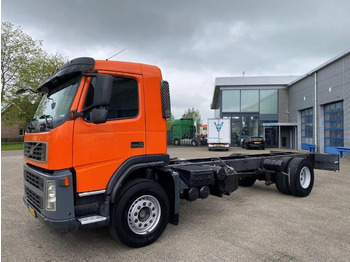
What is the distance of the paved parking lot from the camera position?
364cm

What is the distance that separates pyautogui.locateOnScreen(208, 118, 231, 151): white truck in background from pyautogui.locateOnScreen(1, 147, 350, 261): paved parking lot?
17642 millimetres

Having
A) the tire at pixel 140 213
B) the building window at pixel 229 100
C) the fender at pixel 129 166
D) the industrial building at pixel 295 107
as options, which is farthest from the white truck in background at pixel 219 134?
the tire at pixel 140 213

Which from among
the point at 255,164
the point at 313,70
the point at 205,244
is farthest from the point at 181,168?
the point at 313,70

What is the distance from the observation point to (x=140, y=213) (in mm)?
4016

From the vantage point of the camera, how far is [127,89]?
4004 millimetres

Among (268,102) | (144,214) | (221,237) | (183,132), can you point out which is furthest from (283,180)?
(183,132)

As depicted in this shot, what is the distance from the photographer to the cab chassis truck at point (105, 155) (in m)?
3.37

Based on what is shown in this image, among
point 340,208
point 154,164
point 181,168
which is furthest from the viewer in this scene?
point 340,208

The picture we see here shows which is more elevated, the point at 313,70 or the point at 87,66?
the point at 313,70

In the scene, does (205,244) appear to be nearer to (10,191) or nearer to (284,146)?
(10,191)

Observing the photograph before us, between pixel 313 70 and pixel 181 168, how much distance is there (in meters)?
21.6

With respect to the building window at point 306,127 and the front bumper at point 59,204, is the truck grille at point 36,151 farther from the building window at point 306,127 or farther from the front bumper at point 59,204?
the building window at point 306,127

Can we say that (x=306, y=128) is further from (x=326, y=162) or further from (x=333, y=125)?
(x=326, y=162)

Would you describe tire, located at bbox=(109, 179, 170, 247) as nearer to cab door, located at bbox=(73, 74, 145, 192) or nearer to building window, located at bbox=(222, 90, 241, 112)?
cab door, located at bbox=(73, 74, 145, 192)
